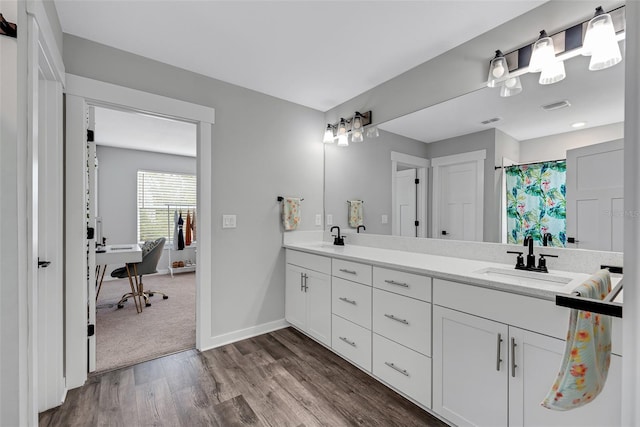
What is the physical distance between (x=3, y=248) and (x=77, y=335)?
1292mm

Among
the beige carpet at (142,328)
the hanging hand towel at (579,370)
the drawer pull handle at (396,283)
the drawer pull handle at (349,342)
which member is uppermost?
the hanging hand towel at (579,370)

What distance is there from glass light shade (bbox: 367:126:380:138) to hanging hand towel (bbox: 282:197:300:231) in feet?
3.15

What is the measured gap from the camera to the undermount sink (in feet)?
4.55

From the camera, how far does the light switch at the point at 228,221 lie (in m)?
2.54

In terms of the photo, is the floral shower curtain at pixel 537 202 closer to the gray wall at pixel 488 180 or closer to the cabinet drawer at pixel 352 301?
the gray wall at pixel 488 180

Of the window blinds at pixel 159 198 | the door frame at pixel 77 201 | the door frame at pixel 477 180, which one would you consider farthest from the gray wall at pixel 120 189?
the door frame at pixel 477 180

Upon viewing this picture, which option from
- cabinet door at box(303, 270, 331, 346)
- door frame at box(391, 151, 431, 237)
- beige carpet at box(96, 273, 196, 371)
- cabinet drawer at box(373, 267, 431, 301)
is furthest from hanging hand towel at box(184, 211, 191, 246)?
cabinet drawer at box(373, 267, 431, 301)

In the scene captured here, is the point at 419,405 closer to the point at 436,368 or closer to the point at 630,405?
the point at 436,368

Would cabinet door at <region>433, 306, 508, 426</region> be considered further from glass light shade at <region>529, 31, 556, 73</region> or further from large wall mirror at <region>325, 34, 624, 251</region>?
glass light shade at <region>529, 31, 556, 73</region>

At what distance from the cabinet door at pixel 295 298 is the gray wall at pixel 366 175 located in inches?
27.7

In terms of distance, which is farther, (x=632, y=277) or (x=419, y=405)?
(x=419, y=405)

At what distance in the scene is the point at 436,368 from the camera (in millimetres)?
1566

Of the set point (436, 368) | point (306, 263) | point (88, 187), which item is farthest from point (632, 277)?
point (88, 187)

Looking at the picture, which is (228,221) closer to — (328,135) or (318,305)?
(318,305)
